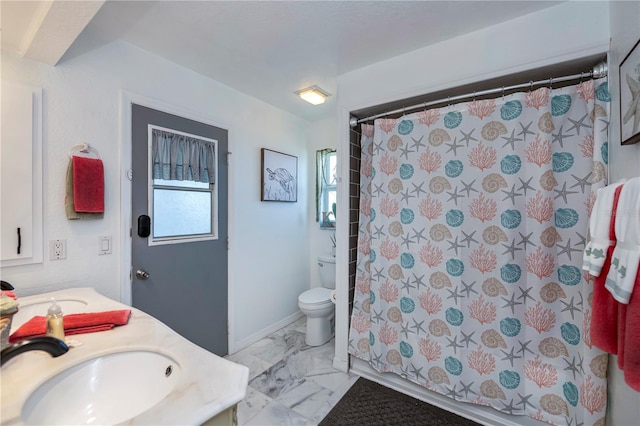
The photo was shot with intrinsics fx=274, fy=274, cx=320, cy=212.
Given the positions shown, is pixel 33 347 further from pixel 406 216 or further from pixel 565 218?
pixel 565 218

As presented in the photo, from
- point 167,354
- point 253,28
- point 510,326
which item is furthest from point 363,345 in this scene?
point 253,28

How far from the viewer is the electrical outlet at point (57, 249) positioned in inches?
57.8

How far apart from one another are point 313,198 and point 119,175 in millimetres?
1982

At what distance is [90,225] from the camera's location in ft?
5.30

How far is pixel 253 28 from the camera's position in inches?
64.5

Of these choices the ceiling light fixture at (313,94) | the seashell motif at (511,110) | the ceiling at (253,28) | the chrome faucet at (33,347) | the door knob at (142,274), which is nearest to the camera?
the chrome faucet at (33,347)

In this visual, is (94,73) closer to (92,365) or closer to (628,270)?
(92,365)

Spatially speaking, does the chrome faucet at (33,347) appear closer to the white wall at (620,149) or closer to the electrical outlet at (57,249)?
the electrical outlet at (57,249)

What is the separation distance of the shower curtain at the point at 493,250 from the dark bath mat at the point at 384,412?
14 cm

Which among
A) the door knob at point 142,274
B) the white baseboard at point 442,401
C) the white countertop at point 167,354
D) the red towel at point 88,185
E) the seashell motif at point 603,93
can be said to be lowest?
the white baseboard at point 442,401

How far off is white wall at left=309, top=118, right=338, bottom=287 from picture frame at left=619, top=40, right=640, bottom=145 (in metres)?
2.30

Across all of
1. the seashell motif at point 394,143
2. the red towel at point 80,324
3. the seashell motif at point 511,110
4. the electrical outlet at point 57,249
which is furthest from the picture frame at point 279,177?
the seashell motif at point 511,110

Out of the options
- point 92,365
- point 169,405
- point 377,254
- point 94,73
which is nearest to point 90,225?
point 94,73

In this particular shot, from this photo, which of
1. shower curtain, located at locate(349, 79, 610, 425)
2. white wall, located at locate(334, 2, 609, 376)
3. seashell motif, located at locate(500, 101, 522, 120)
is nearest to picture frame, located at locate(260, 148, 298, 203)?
white wall, located at locate(334, 2, 609, 376)
